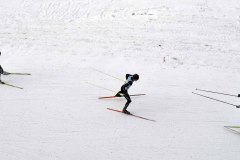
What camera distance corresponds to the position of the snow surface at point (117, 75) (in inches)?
428

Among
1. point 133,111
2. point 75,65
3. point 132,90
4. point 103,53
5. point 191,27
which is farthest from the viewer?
point 191,27

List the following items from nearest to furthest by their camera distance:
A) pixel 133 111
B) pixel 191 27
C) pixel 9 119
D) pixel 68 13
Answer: pixel 9 119 < pixel 133 111 < pixel 191 27 < pixel 68 13

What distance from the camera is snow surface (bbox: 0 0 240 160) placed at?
1088 centimetres

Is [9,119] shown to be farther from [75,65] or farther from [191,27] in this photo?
[191,27]

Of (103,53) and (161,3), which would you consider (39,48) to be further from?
(161,3)

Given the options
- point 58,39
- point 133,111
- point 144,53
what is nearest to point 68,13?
point 58,39

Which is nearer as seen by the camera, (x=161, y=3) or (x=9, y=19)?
(x=9, y=19)

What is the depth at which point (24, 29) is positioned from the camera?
67.8 ft

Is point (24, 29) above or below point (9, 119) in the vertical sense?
above

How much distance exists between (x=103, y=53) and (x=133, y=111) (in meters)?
6.32

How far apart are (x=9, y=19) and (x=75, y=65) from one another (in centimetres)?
714

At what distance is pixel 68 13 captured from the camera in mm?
22266

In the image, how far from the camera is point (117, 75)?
16.5m

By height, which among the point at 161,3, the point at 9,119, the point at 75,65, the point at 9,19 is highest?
the point at 161,3
